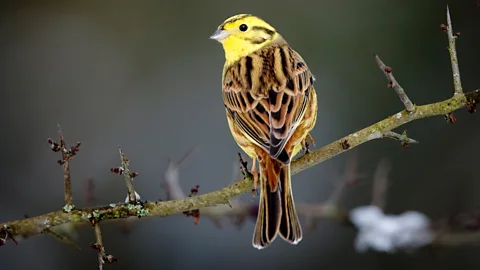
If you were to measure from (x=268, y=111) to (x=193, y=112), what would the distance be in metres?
2.95

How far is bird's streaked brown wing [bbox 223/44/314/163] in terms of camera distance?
3.72m

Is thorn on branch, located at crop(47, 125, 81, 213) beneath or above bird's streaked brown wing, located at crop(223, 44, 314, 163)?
beneath

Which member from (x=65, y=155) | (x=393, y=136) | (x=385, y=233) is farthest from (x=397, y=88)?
(x=385, y=233)

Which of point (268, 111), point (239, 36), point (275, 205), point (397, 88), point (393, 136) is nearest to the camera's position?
point (397, 88)

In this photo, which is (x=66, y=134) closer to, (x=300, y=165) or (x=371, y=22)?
(x=371, y=22)

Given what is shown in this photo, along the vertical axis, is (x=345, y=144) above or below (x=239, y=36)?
below

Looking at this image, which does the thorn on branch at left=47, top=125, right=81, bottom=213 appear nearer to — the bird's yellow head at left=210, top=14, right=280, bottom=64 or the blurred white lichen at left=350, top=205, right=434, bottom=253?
the bird's yellow head at left=210, top=14, right=280, bottom=64

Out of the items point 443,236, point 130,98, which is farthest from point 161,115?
point 443,236

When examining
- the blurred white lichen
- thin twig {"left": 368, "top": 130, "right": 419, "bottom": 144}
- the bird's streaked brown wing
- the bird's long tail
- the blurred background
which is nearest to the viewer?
thin twig {"left": 368, "top": 130, "right": 419, "bottom": 144}

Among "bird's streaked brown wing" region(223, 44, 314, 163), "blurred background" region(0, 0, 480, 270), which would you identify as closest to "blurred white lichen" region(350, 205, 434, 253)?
"bird's streaked brown wing" region(223, 44, 314, 163)

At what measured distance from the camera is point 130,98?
6688 mm

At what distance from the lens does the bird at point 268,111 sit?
364 centimetres

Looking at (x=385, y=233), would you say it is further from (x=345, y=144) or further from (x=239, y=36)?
(x=239, y=36)

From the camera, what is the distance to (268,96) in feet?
13.0
